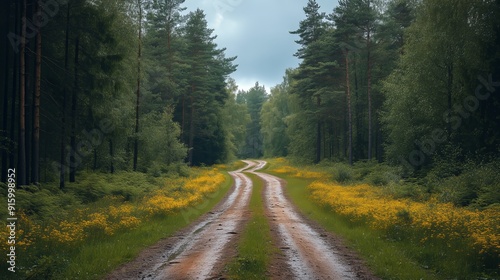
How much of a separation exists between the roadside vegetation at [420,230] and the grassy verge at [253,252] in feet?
9.74

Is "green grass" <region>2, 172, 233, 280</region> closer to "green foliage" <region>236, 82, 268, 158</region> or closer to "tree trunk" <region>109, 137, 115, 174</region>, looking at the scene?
"tree trunk" <region>109, 137, 115, 174</region>

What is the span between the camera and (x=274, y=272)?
9016mm

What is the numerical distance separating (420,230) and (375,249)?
6.68 ft

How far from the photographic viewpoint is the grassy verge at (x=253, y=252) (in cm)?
874

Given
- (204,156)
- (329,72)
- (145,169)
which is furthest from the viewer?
(204,156)

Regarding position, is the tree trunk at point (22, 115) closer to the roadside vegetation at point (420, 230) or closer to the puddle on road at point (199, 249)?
the puddle on road at point (199, 249)

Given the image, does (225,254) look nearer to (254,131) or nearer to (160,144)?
(160,144)

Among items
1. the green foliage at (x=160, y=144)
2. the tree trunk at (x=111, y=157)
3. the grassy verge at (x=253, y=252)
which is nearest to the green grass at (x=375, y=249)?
the grassy verge at (x=253, y=252)

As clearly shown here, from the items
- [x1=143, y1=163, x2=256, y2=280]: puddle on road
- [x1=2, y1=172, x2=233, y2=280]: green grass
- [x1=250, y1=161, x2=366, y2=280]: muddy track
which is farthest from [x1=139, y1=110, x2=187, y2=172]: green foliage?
[x1=2, y1=172, x2=233, y2=280]: green grass

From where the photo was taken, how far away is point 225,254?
10.8 m

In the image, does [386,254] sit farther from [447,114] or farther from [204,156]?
[204,156]

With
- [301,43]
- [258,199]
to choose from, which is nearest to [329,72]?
[301,43]

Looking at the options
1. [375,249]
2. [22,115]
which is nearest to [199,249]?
[375,249]

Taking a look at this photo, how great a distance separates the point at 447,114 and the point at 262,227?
18.0 meters
